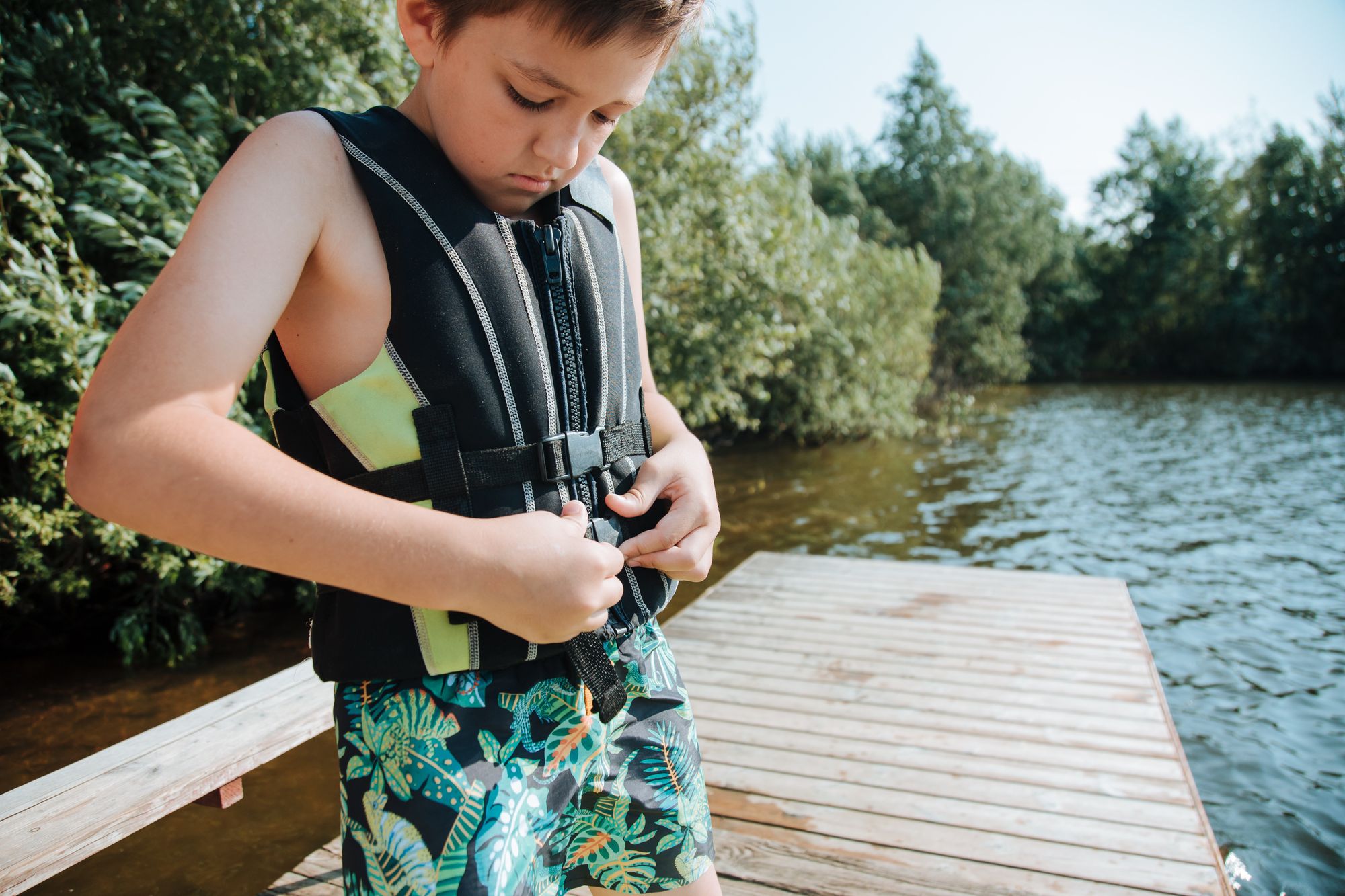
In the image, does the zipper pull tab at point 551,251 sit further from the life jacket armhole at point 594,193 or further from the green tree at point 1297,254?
the green tree at point 1297,254

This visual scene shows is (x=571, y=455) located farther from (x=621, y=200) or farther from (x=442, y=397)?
(x=621, y=200)

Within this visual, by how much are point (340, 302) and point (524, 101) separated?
292 millimetres

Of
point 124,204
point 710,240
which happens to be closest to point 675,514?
point 124,204

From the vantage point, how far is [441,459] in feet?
3.03

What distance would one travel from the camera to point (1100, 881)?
2445mm

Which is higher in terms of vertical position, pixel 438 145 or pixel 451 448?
pixel 438 145

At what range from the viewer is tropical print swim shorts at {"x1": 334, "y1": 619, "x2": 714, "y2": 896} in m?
0.89

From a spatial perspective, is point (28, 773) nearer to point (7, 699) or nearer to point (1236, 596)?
point (7, 699)

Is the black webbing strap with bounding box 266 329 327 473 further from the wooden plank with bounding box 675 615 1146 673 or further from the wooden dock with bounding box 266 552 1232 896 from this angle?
the wooden plank with bounding box 675 615 1146 673

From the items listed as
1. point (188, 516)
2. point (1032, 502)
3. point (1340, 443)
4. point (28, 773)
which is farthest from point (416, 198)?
point (1340, 443)

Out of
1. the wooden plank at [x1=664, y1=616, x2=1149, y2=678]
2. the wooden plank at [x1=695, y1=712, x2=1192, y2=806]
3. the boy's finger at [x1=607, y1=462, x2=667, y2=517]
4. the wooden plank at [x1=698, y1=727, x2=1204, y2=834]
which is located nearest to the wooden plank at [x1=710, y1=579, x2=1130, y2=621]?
the wooden plank at [x1=664, y1=616, x2=1149, y2=678]

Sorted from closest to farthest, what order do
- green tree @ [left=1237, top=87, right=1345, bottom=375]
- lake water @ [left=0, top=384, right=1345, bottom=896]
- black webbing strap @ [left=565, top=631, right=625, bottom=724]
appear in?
1. black webbing strap @ [left=565, top=631, right=625, bottom=724]
2. lake water @ [left=0, top=384, right=1345, bottom=896]
3. green tree @ [left=1237, top=87, right=1345, bottom=375]

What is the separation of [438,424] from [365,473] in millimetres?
96

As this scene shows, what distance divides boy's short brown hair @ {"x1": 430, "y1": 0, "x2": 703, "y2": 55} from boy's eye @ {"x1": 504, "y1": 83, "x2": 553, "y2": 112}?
0.07m
